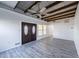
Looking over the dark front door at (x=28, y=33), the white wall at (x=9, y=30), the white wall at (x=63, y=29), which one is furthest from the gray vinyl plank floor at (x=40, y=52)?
the white wall at (x=63, y=29)

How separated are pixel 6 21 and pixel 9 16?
17.9 inches

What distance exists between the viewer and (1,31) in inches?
152

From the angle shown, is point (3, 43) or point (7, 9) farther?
point (3, 43)

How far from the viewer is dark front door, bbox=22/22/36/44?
580 centimetres

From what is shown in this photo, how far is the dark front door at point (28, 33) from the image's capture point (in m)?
5.80

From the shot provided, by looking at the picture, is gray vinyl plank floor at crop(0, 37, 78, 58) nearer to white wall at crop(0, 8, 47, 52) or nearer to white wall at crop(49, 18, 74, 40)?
white wall at crop(0, 8, 47, 52)

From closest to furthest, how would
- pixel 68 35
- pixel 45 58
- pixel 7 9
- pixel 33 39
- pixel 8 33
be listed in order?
pixel 45 58 < pixel 7 9 < pixel 8 33 < pixel 33 39 < pixel 68 35

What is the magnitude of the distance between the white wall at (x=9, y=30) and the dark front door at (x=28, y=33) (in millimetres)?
534

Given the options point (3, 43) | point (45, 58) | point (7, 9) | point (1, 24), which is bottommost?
point (45, 58)

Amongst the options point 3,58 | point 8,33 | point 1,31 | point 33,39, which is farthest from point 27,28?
point 3,58

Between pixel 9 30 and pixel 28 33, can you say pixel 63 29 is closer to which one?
pixel 28 33

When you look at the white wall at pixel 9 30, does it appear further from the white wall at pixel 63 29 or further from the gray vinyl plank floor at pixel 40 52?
the white wall at pixel 63 29

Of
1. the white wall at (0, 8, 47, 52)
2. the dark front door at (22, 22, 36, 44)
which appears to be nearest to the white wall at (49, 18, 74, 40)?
the dark front door at (22, 22, 36, 44)

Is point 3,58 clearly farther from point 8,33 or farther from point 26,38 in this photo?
point 26,38
